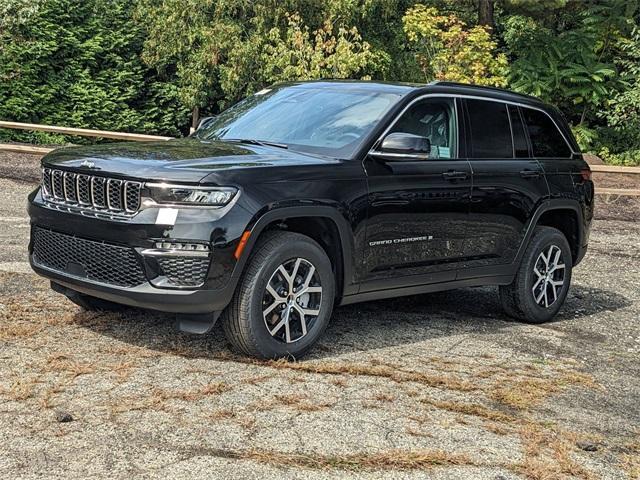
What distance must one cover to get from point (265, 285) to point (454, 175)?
203cm

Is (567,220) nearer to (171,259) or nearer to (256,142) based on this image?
(256,142)

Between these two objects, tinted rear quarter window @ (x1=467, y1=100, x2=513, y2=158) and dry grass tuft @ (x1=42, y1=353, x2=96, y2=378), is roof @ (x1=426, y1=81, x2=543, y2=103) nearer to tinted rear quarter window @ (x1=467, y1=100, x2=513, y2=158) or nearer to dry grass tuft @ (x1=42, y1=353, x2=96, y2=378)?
tinted rear quarter window @ (x1=467, y1=100, x2=513, y2=158)

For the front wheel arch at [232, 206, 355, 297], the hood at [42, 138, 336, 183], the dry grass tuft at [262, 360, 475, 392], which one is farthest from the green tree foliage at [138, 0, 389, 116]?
the dry grass tuft at [262, 360, 475, 392]

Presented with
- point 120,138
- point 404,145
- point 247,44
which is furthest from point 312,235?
point 247,44

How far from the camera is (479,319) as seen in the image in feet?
26.9

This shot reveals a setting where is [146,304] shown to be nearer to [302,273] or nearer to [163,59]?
[302,273]

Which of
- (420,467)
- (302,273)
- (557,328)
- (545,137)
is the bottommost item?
(557,328)

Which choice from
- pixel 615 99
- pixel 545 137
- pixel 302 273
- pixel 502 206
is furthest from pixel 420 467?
pixel 615 99

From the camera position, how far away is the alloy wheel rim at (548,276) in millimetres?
8148

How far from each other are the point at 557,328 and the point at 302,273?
9.97 ft

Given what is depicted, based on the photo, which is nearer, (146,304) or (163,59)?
(146,304)

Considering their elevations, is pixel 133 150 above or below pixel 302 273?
above

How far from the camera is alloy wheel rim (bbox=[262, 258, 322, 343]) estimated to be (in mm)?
5953

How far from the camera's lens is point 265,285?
5863mm
